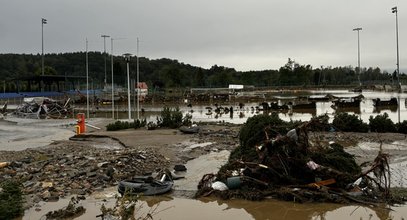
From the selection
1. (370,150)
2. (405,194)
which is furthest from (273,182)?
(370,150)

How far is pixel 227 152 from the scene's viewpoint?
1662 cm

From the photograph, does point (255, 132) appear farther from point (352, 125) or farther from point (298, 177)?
point (352, 125)

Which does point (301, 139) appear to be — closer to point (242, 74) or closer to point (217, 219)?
point (217, 219)

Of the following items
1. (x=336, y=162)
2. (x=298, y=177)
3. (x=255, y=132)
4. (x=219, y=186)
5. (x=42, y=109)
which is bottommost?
(x=219, y=186)

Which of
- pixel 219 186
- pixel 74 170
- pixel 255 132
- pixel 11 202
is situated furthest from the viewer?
pixel 255 132

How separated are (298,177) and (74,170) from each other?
20.5 ft

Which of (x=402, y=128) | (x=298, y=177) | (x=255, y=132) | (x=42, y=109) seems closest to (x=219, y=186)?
(x=298, y=177)

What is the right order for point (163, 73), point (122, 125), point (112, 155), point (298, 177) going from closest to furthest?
point (298, 177) < point (112, 155) < point (122, 125) < point (163, 73)

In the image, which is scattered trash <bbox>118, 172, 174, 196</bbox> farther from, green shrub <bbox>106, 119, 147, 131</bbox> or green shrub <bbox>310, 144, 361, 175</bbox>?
green shrub <bbox>106, 119, 147, 131</bbox>

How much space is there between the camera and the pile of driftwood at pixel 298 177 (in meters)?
9.55

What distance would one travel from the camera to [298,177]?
33.5 feet

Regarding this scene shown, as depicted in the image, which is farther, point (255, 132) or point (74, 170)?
point (255, 132)

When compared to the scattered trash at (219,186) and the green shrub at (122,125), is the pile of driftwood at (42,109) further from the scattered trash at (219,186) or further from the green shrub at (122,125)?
the scattered trash at (219,186)

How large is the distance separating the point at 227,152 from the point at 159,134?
22.4 ft
